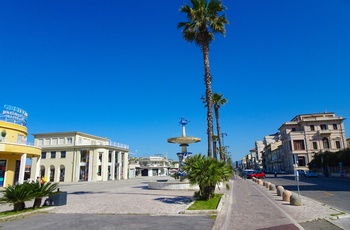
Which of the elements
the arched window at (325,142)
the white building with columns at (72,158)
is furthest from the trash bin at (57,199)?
the arched window at (325,142)

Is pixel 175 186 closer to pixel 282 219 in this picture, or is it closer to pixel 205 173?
pixel 205 173

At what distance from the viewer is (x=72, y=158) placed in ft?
181

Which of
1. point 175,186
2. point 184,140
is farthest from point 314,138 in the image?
point 175,186

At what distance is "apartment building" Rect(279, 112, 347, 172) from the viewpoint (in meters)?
68.0

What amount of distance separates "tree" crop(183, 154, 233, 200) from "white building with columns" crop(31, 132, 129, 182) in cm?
4369

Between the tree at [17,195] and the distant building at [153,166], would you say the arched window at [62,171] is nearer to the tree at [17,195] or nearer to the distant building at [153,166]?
the distant building at [153,166]

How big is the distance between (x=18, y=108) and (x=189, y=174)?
32.3 m

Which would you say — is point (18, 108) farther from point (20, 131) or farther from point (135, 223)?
point (135, 223)

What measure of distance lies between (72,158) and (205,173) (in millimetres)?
48196

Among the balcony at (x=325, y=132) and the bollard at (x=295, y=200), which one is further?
the balcony at (x=325, y=132)

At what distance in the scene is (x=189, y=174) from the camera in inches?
530

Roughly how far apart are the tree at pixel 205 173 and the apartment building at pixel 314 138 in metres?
60.8

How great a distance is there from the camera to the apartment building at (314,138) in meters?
68.0

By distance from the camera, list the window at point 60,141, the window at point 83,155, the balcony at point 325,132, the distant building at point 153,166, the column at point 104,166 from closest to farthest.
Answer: the column at point 104,166
the window at point 83,155
the window at point 60,141
the balcony at point 325,132
the distant building at point 153,166
